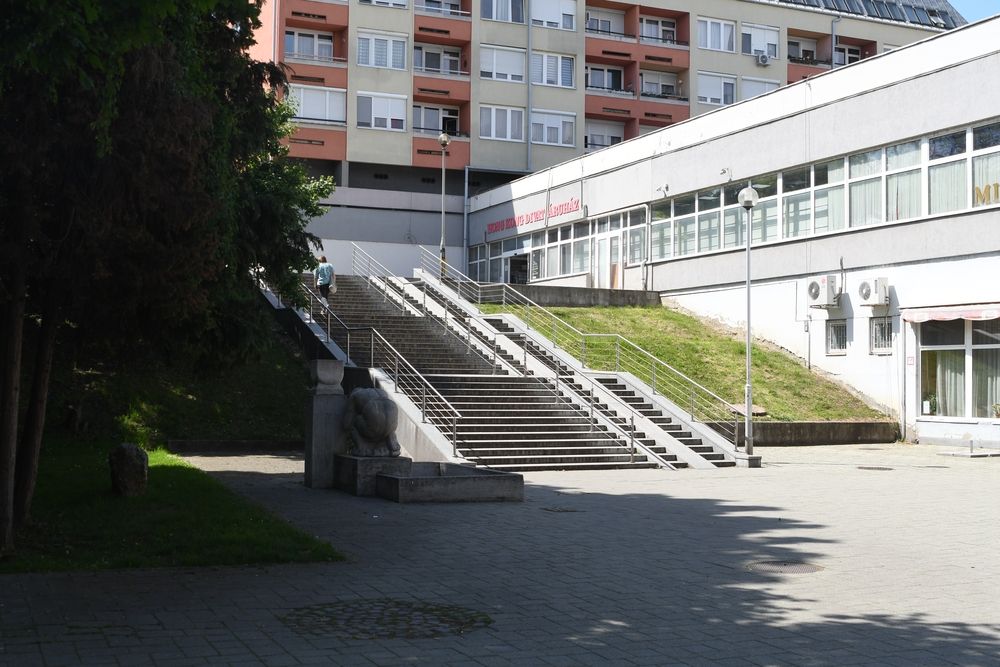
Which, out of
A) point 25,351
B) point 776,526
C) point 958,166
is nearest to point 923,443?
point 958,166

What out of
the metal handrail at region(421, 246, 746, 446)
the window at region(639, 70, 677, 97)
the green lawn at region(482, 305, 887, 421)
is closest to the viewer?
the metal handrail at region(421, 246, 746, 446)

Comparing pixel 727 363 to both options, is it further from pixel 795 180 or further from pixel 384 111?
pixel 384 111

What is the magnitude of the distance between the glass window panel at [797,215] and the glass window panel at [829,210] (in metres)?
0.33

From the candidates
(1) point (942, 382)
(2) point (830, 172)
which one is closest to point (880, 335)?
(1) point (942, 382)

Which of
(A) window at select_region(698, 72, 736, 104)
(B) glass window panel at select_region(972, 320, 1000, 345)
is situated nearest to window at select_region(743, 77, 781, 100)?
(A) window at select_region(698, 72, 736, 104)

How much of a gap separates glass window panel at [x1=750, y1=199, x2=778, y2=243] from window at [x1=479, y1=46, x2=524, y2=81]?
2220 cm

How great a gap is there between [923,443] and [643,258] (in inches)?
552

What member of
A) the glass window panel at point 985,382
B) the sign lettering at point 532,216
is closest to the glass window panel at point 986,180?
the glass window panel at point 985,382

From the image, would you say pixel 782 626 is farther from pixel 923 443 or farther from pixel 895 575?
pixel 923 443

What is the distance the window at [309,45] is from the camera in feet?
164

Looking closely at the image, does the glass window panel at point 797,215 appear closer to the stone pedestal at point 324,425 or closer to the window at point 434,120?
the stone pedestal at point 324,425

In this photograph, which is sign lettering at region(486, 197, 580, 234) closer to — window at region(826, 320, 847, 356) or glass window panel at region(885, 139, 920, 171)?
window at region(826, 320, 847, 356)

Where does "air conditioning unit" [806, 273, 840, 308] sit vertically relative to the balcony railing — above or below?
below

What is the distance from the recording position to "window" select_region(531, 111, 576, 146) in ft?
175
